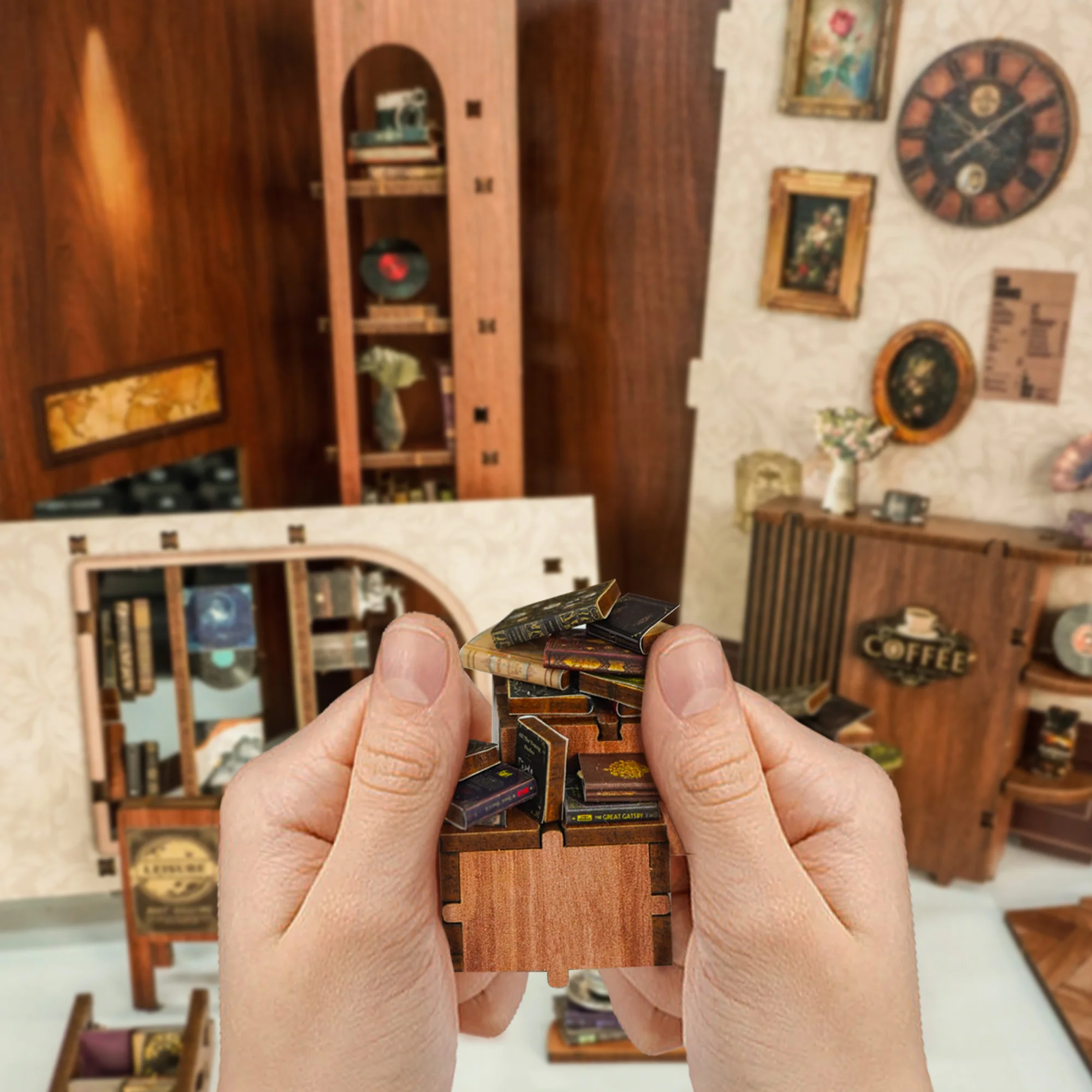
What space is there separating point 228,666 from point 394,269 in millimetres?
1322

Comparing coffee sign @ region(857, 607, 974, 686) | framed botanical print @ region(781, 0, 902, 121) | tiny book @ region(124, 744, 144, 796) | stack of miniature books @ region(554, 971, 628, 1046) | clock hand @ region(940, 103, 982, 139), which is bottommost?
stack of miniature books @ region(554, 971, 628, 1046)

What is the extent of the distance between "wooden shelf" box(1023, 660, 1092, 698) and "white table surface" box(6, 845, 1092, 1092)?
694 mm

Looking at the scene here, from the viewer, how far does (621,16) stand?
134 inches

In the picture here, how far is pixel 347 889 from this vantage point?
993 millimetres

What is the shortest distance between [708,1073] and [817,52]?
309cm

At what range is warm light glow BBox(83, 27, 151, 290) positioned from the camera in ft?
9.77

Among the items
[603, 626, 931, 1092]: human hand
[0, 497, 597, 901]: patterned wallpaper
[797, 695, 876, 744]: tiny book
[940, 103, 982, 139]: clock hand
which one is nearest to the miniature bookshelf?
[0, 497, 597, 901]: patterned wallpaper

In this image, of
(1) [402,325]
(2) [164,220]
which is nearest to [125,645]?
(1) [402,325]

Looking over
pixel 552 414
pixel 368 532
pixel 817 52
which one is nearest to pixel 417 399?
pixel 552 414

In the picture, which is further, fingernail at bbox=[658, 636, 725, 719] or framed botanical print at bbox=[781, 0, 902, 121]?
framed botanical print at bbox=[781, 0, 902, 121]

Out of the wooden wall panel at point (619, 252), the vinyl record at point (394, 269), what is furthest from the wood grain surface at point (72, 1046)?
the wooden wall panel at point (619, 252)

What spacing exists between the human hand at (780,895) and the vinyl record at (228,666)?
2.16 metres

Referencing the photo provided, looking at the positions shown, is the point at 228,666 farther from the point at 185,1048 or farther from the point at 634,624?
the point at 634,624

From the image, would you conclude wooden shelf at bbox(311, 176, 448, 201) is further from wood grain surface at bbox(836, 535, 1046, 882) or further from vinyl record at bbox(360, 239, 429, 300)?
wood grain surface at bbox(836, 535, 1046, 882)
